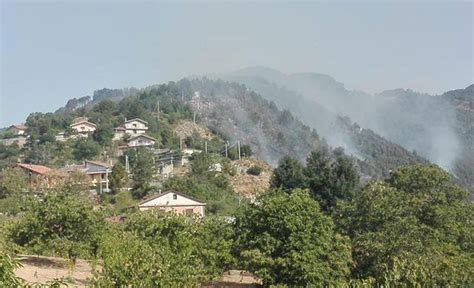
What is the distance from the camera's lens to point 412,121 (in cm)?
15750

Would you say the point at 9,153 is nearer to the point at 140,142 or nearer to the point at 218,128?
the point at 140,142

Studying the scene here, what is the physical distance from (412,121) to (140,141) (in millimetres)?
104389

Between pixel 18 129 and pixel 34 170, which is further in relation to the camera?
pixel 18 129

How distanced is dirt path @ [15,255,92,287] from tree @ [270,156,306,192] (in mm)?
17149

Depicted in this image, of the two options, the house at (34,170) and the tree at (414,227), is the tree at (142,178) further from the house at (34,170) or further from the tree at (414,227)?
the tree at (414,227)

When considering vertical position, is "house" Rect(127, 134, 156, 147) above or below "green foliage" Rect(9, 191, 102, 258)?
above

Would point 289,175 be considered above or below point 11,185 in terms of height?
above

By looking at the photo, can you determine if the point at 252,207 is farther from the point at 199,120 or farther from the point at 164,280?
the point at 199,120

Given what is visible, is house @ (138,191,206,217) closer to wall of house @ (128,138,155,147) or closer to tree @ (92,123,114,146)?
wall of house @ (128,138,155,147)

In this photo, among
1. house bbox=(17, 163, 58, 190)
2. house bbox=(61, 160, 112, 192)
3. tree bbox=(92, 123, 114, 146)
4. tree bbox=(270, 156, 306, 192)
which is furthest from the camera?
tree bbox=(92, 123, 114, 146)

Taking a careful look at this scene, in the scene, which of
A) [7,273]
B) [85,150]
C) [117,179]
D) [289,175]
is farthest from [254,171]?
[7,273]

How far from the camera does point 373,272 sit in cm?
2016

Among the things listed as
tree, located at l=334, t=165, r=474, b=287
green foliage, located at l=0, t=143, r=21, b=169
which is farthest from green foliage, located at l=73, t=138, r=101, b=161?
tree, located at l=334, t=165, r=474, b=287

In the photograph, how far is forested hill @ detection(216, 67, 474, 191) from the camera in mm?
117000
